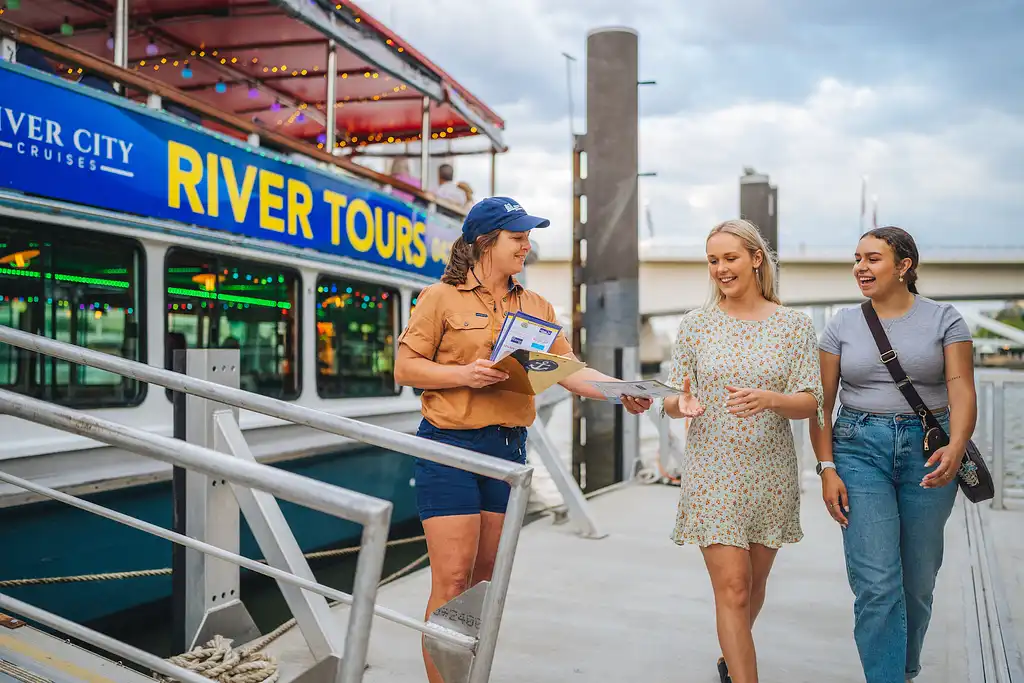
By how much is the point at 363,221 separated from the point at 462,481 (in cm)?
467

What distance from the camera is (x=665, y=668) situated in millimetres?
3432

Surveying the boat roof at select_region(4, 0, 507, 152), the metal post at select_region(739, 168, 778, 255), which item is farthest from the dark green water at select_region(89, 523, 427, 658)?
the metal post at select_region(739, 168, 778, 255)

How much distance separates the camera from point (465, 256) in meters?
2.59

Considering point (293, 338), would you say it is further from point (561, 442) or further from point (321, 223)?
point (561, 442)

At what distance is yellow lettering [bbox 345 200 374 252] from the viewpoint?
6.60 metres

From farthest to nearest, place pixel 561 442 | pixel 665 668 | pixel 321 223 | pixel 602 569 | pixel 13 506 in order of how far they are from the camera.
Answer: pixel 561 442, pixel 321 223, pixel 602 569, pixel 13 506, pixel 665 668

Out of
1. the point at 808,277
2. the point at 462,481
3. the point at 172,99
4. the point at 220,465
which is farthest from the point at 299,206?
the point at 808,277

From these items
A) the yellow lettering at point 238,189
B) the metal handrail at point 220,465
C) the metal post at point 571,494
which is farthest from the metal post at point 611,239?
the metal handrail at point 220,465

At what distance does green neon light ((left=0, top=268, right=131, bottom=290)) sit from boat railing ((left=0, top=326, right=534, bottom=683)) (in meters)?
1.66

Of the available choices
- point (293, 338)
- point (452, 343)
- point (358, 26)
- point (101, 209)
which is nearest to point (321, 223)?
point (293, 338)

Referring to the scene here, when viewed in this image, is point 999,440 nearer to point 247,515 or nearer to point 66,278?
point 247,515

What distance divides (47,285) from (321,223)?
88.6 inches

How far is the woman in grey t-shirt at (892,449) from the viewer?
9.06 feet

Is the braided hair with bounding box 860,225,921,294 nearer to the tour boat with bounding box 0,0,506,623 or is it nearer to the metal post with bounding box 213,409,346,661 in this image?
the metal post with bounding box 213,409,346,661
